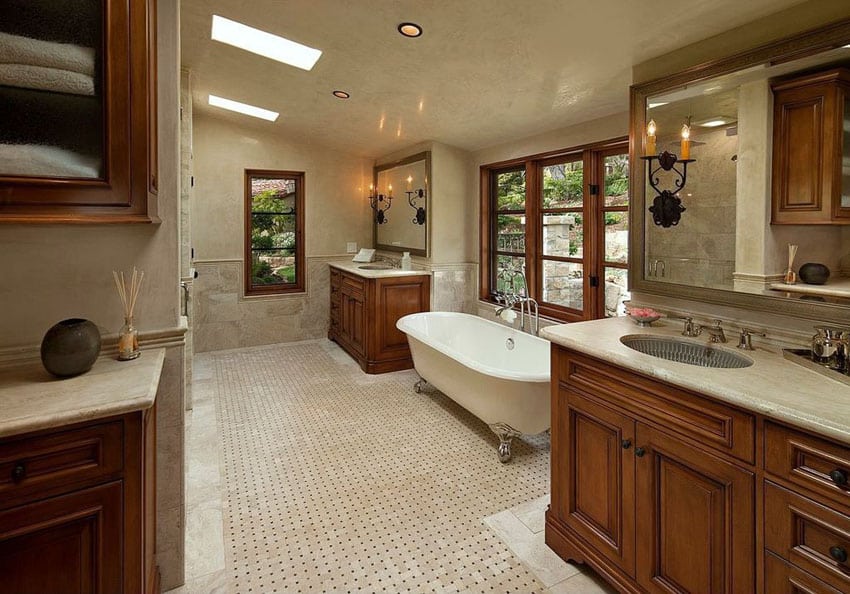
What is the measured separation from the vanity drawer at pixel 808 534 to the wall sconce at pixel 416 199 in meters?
3.98

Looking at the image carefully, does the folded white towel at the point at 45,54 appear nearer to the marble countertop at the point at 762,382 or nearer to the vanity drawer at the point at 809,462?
the marble countertop at the point at 762,382

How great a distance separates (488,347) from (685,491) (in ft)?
8.38

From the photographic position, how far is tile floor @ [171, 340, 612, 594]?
1.88m

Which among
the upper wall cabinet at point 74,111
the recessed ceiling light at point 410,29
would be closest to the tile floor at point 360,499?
the upper wall cabinet at point 74,111

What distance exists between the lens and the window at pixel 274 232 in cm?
558

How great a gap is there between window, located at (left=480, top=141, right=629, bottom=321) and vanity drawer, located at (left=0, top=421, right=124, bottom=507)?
10.3 ft

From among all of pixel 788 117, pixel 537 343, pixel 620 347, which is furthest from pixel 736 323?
pixel 537 343

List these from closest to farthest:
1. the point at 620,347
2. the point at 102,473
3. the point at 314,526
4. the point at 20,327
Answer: the point at 102,473, the point at 20,327, the point at 620,347, the point at 314,526

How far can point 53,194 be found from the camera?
126cm

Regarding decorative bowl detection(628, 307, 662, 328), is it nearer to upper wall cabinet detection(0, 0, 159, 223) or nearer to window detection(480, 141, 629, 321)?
window detection(480, 141, 629, 321)

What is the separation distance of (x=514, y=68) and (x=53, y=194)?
8.09 ft

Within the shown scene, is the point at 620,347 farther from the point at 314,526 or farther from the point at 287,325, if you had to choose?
the point at 287,325

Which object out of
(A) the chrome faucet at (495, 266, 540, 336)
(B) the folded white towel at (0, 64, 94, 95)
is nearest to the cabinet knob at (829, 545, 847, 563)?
(B) the folded white towel at (0, 64, 94, 95)

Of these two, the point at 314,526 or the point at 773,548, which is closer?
the point at 773,548
